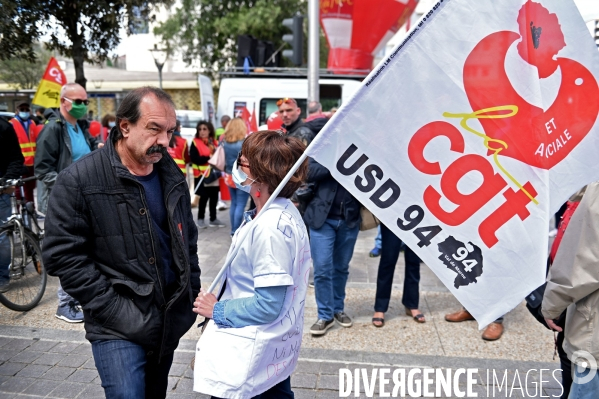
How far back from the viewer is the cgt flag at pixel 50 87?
24.1ft

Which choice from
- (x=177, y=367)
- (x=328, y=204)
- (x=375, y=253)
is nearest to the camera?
(x=177, y=367)

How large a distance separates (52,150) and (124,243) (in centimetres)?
303

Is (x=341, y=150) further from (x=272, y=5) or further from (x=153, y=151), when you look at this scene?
(x=272, y=5)

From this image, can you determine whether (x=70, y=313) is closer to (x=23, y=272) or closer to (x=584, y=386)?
(x=23, y=272)

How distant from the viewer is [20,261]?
16.5 feet

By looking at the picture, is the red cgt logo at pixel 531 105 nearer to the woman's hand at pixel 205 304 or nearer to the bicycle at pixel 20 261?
the woman's hand at pixel 205 304

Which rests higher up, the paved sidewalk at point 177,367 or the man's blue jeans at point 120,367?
the man's blue jeans at point 120,367

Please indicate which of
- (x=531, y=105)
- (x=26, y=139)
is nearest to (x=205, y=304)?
(x=531, y=105)

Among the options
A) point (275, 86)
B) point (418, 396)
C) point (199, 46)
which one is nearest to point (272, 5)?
point (199, 46)

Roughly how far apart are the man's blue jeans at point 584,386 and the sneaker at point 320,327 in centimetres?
228

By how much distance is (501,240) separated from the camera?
2.29 metres

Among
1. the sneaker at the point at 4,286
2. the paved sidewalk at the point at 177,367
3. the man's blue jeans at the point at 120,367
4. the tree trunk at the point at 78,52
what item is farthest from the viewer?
the tree trunk at the point at 78,52

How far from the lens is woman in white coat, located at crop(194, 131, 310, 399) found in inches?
79.7

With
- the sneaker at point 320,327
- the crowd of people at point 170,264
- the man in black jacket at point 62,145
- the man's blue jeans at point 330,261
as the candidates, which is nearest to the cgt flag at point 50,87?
the man in black jacket at point 62,145
